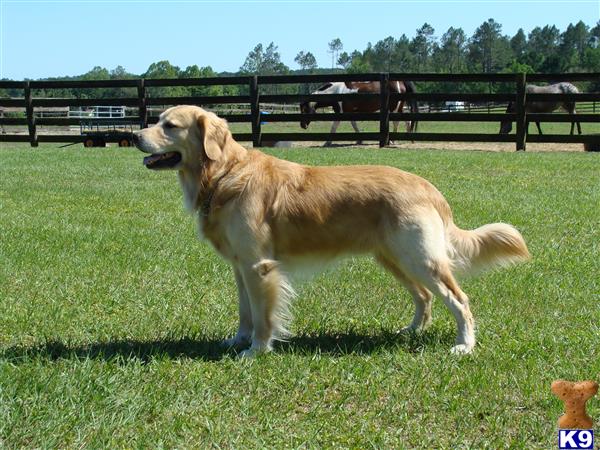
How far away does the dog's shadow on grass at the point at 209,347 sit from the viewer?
386 centimetres

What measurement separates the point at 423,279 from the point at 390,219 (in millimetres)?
408

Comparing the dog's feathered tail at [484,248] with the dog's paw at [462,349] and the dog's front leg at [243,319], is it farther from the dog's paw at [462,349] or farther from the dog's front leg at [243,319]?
the dog's front leg at [243,319]

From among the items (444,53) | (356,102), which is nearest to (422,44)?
(444,53)

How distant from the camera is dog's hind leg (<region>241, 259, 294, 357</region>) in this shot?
13.5ft

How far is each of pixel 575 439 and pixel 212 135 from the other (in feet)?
8.57

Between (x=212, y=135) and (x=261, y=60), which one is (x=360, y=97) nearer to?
(x=212, y=135)

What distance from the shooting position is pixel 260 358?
12.9 ft

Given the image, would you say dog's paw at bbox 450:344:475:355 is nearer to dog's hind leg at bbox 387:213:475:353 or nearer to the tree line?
dog's hind leg at bbox 387:213:475:353

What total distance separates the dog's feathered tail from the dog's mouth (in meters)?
1.75

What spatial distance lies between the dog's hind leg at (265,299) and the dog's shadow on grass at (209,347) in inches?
4.7

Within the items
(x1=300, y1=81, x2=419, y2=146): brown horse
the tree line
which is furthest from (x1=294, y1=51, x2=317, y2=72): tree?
(x1=300, y1=81, x2=419, y2=146): brown horse

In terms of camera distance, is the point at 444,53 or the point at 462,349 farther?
the point at 444,53

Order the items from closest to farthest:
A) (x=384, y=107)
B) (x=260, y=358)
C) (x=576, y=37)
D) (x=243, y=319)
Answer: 1. (x=260, y=358)
2. (x=243, y=319)
3. (x=384, y=107)
4. (x=576, y=37)

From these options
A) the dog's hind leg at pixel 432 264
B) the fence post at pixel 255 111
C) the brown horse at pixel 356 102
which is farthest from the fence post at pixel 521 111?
the dog's hind leg at pixel 432 264
